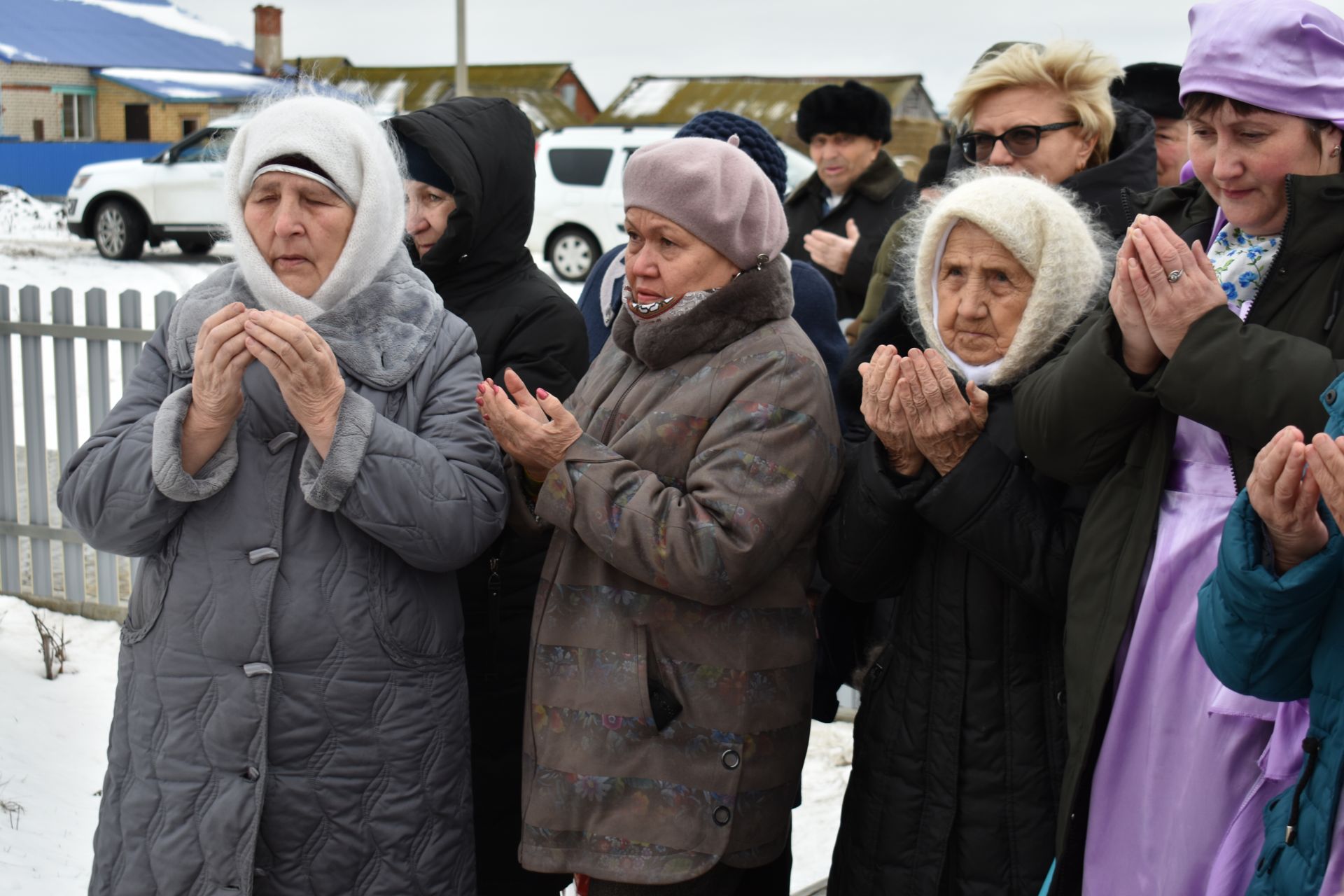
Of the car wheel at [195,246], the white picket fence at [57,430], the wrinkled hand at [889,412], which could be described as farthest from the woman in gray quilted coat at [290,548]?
the car wheel at [195,246]

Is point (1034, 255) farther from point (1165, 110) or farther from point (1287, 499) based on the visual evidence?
point (1165, 110)

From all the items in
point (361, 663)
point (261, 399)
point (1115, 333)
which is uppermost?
point (1115, 333)

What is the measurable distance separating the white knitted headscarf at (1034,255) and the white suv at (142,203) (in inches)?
559

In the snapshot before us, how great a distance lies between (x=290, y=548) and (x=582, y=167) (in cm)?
1420

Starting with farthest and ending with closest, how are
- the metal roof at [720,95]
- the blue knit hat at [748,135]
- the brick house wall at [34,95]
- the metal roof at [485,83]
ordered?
the metal roof at [485,83] → the metal roof at [720,95] → the brick house wall at [34,95] → the blue knit hat at [748,135]

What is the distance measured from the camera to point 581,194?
15742 mm

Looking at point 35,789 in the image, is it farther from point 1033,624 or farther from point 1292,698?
point 1292,698

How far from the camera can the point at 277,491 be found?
2297 mm

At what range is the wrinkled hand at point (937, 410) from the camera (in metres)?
2.19

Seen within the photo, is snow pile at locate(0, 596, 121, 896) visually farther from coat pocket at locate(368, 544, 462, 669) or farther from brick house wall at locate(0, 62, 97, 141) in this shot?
brick house wall at locate(0, 62, 97, 141)

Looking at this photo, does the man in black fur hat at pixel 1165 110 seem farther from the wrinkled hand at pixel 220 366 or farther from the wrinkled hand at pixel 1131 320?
the wrinkled hand at pixel 220 366

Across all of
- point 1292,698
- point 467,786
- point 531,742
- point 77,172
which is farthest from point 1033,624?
point 77,172

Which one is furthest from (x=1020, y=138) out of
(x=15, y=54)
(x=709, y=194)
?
(x=15, y=54)

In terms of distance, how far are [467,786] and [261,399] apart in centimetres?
87
